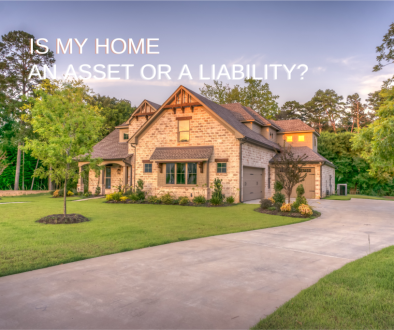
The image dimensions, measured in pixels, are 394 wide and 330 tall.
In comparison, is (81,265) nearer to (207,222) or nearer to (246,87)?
(207,222)

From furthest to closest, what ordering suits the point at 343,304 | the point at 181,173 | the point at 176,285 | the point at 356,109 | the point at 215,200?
the point at 356,109, the point at 181,173, the point at 215,200, the point at 176,285, the point at 343,304

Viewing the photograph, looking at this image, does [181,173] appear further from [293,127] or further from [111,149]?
[293,127]

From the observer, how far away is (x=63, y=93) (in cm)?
1205

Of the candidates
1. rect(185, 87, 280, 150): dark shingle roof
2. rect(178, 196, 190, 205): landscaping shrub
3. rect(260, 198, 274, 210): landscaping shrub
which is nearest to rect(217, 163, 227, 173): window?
rect(185, 87, 280, 150): dark shingle roof

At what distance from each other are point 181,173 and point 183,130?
9.98 ft

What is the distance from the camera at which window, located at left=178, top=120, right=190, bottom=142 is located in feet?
68.7

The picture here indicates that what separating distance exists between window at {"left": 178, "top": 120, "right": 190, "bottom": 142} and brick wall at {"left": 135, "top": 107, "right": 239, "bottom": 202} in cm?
24

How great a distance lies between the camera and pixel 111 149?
26.5 metres

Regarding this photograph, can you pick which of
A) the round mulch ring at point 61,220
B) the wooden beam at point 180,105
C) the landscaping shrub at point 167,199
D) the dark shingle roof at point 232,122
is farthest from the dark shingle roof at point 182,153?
the round mulch ring at point 61,220

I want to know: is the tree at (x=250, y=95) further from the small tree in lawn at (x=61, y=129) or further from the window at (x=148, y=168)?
the small tree in lawn at (x=61, y=129)

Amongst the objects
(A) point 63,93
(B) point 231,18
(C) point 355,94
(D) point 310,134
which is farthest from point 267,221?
(C) point 355,94

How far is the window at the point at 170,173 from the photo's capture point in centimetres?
2069

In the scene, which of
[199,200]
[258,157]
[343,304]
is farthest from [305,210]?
[343,304]

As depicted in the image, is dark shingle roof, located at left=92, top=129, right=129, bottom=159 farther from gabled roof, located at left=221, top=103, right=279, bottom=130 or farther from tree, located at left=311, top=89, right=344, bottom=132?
tree, located at left=311, top=89, right=344, bottom=132
